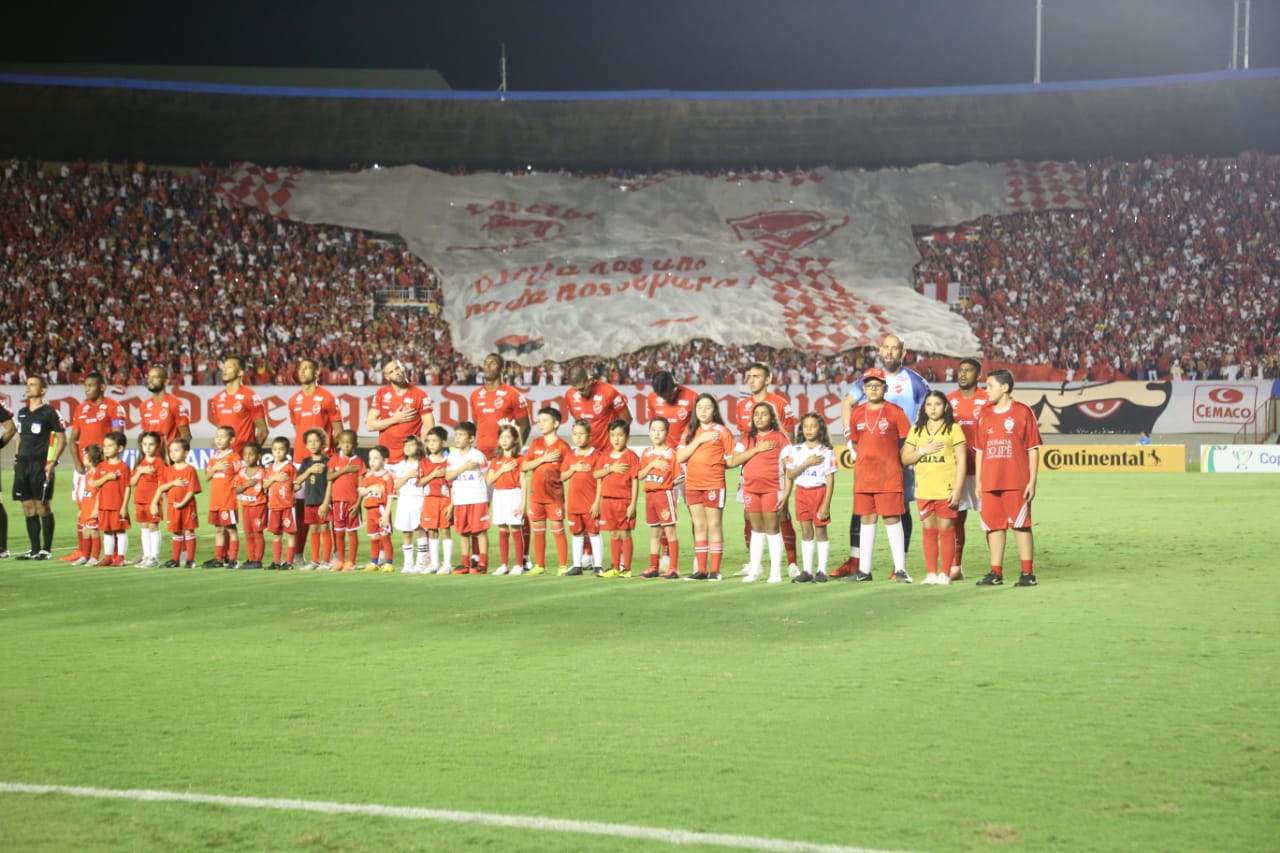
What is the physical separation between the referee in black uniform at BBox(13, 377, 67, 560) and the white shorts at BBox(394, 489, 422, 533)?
443 centimetres

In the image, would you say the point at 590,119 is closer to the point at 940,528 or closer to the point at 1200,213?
the point at 1200,213

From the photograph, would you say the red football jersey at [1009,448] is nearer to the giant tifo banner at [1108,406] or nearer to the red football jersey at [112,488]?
the red football jersey at [112,488]

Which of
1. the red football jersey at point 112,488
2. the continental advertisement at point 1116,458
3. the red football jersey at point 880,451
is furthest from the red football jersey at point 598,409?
the continental advertisement at point 1116,458

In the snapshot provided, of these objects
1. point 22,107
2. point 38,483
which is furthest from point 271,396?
point 38,483

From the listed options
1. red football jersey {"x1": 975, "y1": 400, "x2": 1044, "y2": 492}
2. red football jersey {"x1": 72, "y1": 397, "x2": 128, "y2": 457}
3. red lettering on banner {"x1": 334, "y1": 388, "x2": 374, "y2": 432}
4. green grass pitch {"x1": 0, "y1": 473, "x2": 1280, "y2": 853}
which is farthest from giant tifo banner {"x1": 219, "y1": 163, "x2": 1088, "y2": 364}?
green grass pitch {"x1": 0, "y1": 473, "x2": 1280, "y2": 853}

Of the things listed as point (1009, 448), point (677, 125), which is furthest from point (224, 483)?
point (677, 125)

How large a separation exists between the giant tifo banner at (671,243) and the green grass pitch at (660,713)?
3261 cm

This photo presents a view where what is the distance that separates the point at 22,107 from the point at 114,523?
3781cm

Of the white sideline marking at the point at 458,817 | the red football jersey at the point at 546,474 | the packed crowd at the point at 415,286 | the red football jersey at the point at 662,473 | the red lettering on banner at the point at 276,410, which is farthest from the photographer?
the packed crowd at the point at 415,286

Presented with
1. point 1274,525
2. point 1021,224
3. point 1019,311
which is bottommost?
point 1274,525

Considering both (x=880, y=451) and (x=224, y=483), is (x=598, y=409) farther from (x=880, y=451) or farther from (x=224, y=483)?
(x=224, y=483)

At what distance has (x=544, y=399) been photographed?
1528 inches

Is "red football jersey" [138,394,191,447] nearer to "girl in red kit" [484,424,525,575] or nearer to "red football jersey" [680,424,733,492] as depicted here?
"girl in red kit" [484,424,525,575]

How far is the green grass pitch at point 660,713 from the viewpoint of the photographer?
16.3 ft
